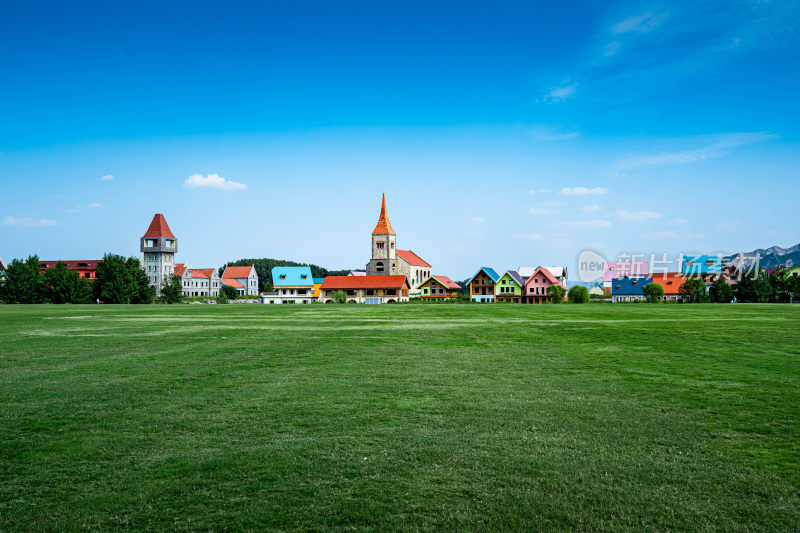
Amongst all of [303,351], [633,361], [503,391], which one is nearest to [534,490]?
[503,391]

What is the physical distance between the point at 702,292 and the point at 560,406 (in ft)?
249

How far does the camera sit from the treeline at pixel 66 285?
84.1 meters

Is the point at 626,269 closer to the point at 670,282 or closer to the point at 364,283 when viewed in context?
the point at 670,282

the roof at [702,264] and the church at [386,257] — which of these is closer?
the roof at [702,264]

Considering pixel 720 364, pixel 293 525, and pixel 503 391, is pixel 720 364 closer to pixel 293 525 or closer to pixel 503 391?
pixel 503 391

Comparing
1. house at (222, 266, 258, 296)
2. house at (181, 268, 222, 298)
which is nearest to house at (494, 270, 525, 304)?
house at (181, 268, 222, 298)

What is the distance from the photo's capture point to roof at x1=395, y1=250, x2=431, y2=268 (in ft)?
437

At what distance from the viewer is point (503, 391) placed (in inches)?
445

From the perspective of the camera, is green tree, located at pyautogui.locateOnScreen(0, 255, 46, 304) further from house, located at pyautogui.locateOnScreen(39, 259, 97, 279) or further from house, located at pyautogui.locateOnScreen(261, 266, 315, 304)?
house, located at pyautogui.locateOnScreen(39, 259, 97, 279)

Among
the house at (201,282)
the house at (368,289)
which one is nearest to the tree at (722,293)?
the house at (368,289)

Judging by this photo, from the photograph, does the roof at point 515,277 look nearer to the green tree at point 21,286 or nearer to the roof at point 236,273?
the green tree at point 21,286

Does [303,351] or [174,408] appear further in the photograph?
[303,351]

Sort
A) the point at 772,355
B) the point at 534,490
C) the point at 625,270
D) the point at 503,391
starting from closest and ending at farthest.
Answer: the point at 534,490 < the point at 503,391 < the point at 772,355 < the point at 625,270

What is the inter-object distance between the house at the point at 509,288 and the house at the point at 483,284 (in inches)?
35.5
